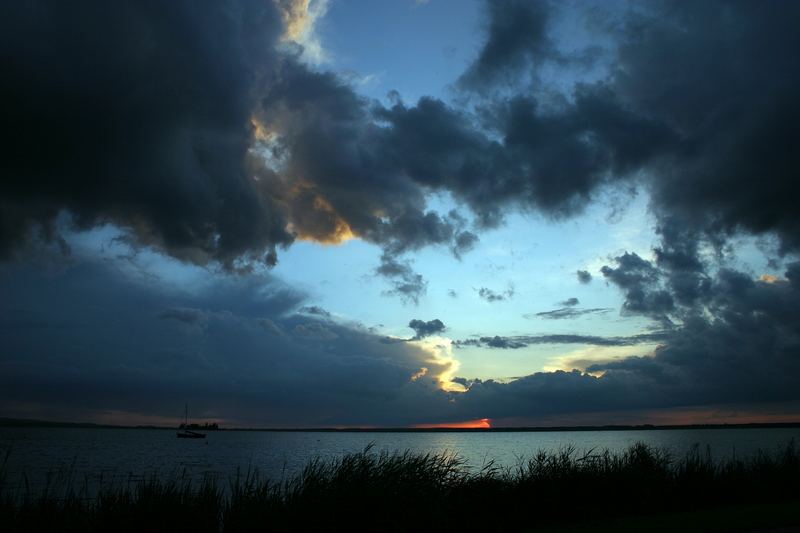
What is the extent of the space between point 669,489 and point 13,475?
178 ft

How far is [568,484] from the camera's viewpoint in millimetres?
21500

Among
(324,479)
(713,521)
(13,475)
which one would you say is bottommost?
(13,475)

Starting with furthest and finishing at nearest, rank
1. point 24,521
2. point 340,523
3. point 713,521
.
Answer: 1. point 713,521
2. point 340,523
3. point 24,521

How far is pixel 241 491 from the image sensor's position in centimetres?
1658

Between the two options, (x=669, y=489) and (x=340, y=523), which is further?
(x=669, y=489)

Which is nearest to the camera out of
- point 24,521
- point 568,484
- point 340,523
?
point 24,521

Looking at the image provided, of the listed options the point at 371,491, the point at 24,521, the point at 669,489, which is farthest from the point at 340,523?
the point at 669,489

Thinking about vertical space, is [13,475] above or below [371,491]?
below

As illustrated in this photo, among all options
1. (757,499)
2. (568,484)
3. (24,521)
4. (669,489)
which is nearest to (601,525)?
(568,484)

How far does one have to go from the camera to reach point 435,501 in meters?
17.0

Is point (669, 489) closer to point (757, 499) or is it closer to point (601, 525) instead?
point (757, 499)

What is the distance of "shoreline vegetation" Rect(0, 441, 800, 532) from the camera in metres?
14.7

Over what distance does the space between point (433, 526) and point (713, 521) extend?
8761mm

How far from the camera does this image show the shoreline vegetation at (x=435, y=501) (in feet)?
48.2
